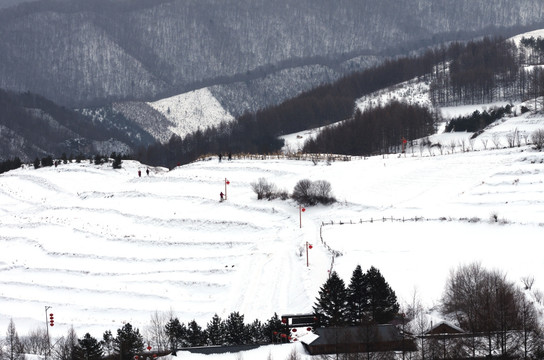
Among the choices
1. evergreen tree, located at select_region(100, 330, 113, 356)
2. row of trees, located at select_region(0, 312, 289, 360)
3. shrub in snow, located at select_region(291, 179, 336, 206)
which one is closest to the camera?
row of trees, located at select_region(0, 312, 289, 360)

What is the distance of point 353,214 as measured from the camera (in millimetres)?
68562

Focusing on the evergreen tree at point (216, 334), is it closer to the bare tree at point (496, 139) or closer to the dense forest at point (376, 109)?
the bare tree at point (496, 139)

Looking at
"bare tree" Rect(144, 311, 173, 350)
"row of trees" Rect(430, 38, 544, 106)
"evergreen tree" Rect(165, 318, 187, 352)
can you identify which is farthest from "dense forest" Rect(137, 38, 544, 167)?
"evergreen tree" Rect(165, 318, 187, 352)

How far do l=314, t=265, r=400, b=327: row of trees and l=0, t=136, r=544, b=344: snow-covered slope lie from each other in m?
3.66

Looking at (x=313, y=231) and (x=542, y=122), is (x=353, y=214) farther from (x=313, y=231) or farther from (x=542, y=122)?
(x=542, y=122)

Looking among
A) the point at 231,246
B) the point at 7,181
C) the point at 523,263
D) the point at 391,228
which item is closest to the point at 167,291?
the point at 231,246

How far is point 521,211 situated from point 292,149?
64629 millimetres

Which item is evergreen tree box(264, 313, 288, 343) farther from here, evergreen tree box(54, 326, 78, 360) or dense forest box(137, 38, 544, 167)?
dense forest box(137, 38, 544, 167)

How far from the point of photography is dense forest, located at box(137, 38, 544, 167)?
112625 mm

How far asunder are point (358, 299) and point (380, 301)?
1.23 metres

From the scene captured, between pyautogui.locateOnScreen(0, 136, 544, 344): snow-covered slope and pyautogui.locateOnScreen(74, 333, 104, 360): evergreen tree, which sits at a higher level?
pyautogui.locateOnScreen(0, 136, 544, 344): snow-covered slope

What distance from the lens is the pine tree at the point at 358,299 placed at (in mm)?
43312

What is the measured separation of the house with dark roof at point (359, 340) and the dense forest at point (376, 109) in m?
71.5

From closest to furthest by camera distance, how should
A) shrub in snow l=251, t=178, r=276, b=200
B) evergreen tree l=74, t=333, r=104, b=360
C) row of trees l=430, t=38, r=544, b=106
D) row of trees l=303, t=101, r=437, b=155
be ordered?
evergreen tree l=74, t=333, r=104, b=360, shrub in snow l=251, t=178, r=276, b=200, row of trees l=303, t=101, r=437, b=155, row of trees l=430, t=38, r=544, b=106
